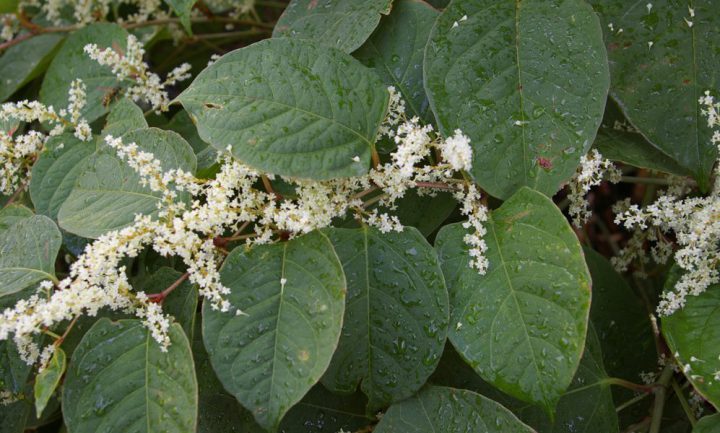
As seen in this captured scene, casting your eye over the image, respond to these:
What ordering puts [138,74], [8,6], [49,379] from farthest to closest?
1. [8,6]
2. [138,74]
3. [49,379]

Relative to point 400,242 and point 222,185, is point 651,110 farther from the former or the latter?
point 222,185

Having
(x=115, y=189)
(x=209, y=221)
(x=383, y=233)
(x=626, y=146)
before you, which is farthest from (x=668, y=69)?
(x=115, y=189)

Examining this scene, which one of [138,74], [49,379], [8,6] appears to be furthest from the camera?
[8,6]

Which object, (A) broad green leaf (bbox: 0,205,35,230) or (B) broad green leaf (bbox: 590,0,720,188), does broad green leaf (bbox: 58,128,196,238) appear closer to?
(A) broad green leaf (bbox: 0,205,35,230)

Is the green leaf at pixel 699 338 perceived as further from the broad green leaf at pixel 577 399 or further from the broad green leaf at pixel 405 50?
the broad green leaf at pixel 405 50

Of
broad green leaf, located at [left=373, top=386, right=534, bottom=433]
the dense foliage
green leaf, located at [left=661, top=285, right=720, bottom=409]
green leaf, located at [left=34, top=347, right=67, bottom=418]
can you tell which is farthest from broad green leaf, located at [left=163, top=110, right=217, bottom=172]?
green leaf, located at [left=661, top=285, right=720, bottom=409]

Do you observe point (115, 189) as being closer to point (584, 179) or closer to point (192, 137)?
point (192, 137)
